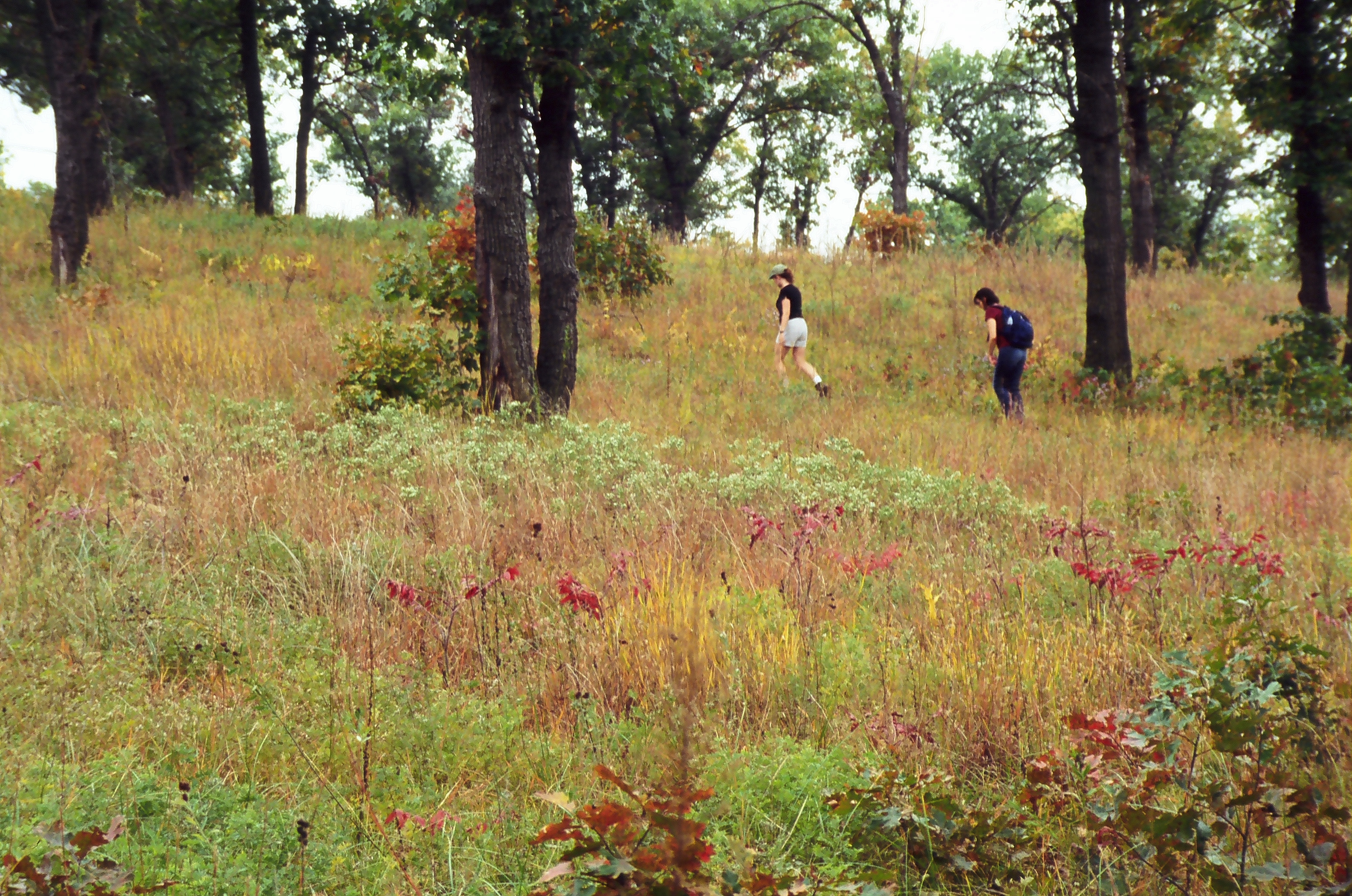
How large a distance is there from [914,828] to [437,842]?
4.64 feet

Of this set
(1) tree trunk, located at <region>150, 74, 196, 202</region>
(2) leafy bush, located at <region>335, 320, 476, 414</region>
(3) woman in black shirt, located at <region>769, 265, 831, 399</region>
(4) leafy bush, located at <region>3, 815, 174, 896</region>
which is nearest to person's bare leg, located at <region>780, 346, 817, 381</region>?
(3) woman in black shirt, located at <region>769, 265, 831, 399</region>

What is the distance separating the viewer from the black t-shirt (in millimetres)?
12445

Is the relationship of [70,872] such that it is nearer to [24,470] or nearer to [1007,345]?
[24,470]

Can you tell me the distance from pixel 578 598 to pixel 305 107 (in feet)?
92.2

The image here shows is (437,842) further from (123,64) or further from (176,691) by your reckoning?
(123,64)

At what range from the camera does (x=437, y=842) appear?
2680 mm

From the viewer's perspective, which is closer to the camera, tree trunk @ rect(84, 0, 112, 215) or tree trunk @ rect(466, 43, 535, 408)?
tree trunk @ rect(466, 43, 535, 408)

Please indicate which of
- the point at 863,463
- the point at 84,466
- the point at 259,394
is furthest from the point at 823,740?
A: the point at 259,394

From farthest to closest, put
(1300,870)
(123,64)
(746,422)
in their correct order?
1. (123,64)
2. (746,422)
3. (1300,870)

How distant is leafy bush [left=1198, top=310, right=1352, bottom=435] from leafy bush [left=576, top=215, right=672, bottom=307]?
28.3 ft

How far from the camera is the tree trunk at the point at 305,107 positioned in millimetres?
25031

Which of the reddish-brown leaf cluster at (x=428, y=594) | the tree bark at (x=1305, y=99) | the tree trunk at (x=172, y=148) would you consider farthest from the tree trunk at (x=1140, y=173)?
the tree trunk at (x=172, y=148)

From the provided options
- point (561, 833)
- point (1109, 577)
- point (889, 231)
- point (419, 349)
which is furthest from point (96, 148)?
point (561, 833)

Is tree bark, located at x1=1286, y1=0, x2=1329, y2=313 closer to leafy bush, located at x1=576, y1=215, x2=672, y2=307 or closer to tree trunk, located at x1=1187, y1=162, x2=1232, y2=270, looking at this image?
leafy bush, located at x1=576, y1=215, x2=672, y2=307
